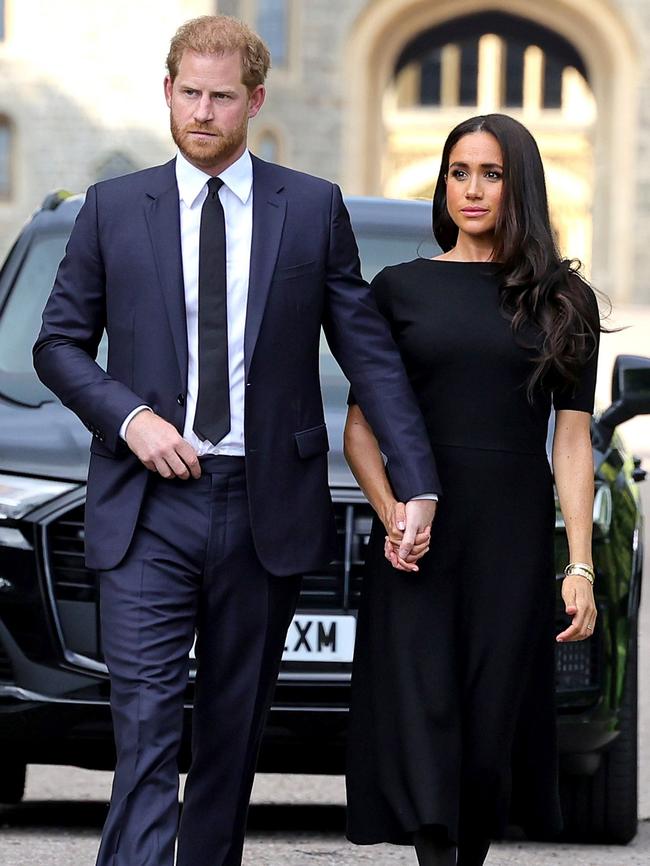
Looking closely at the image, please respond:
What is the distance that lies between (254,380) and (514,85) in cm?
7398

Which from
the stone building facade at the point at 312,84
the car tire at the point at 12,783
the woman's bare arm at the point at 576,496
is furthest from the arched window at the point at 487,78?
the woman's bare arm at the point at 576,496

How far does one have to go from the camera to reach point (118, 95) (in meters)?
42.2

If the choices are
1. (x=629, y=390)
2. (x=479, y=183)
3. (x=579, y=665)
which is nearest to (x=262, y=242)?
(x=479, y=183)

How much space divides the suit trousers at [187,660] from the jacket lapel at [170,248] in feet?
0.85

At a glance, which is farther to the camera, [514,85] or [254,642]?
[514,85]

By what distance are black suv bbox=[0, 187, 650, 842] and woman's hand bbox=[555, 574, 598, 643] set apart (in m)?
0.88

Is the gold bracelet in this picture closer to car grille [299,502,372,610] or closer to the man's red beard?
car grille [299,502,372,610]

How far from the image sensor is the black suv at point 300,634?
502 cm

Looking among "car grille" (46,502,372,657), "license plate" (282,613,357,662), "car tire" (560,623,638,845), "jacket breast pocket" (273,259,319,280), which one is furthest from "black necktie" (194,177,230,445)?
"car tire" (560,623,638,845)

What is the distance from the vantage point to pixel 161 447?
13.0 ft

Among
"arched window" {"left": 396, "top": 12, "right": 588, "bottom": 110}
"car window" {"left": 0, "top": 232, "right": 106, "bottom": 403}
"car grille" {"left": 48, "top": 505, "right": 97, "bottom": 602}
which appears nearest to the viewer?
"car grille" {"left": 48, "top": 505, "right": 97, "bottom": 602}

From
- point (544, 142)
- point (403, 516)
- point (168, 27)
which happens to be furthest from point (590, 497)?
point (544, 142)

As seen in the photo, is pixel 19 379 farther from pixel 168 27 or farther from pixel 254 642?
pixel 168 27

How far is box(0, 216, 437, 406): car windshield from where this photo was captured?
5.92m
